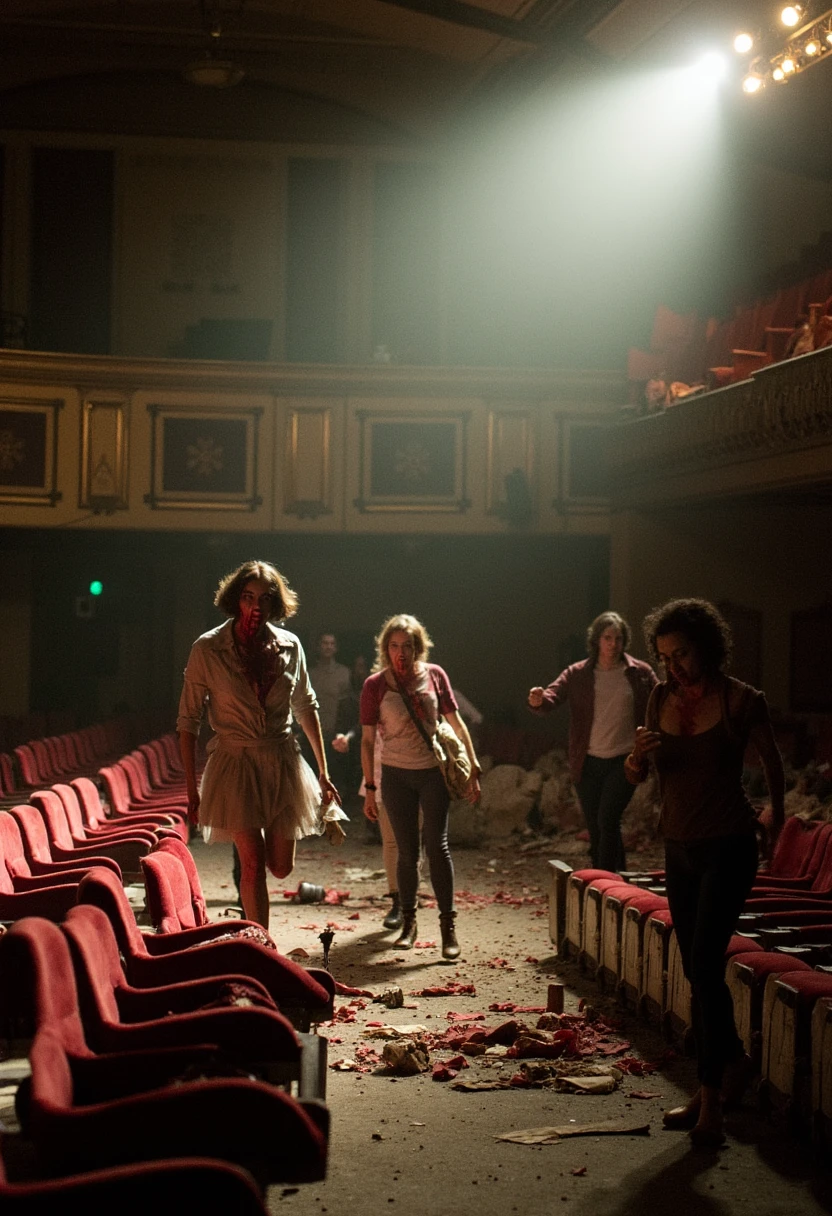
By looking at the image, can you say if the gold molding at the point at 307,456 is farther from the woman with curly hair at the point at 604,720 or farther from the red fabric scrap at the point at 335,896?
the woman with curly hair at the point at 604,720

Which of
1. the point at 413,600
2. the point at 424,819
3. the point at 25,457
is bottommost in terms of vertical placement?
the point at 424,819

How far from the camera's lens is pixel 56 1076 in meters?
2.46

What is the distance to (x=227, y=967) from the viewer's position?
350 centimetres

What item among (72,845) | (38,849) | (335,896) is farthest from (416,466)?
(38,849)

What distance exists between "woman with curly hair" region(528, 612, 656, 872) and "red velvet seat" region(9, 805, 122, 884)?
6.45 feet

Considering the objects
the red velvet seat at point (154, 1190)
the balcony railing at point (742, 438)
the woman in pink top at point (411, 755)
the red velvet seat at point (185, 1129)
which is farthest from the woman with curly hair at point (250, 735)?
the balcony railing at point (742, 438)

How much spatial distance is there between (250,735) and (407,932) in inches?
61.3

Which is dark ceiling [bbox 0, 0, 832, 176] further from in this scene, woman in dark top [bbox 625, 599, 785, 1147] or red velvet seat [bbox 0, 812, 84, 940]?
red velvet seat [bbox 0, 812, 84, 940]

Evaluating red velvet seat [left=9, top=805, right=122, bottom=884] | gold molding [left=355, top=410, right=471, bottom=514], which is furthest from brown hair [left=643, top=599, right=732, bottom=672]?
gold molding [left=355, top=410, right=471, bottom=514]

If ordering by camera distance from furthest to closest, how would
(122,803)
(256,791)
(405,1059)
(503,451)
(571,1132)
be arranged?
1. (503,451)
2. (122,803)
3. (256,791)
4. (405,1059)
5. (571,1132)

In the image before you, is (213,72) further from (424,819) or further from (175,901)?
(175,901)

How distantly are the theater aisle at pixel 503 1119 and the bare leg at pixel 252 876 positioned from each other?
446 mm

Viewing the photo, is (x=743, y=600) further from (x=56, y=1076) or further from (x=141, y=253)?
(x=56, y=1076)

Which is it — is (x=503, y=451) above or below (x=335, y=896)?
above
